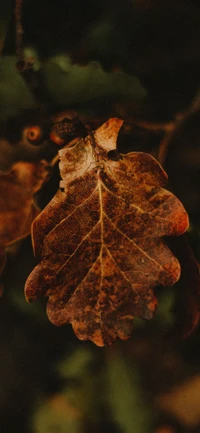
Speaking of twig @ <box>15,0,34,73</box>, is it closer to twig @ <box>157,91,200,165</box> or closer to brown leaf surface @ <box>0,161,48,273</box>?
brown leaf surface @ <box>0,161,48,273</box>

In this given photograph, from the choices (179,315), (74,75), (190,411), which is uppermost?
(74,75)

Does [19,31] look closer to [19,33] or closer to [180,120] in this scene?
[19,33]

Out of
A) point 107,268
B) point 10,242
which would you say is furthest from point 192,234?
point 10,242

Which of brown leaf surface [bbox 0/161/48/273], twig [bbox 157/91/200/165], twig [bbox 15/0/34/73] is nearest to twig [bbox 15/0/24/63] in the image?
twig [bbox 15/0/34/73]

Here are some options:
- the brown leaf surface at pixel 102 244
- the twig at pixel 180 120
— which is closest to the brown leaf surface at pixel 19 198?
the brown leaf surface at pixel 102 244

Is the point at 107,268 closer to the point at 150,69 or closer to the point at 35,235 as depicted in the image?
the point at 35,235
